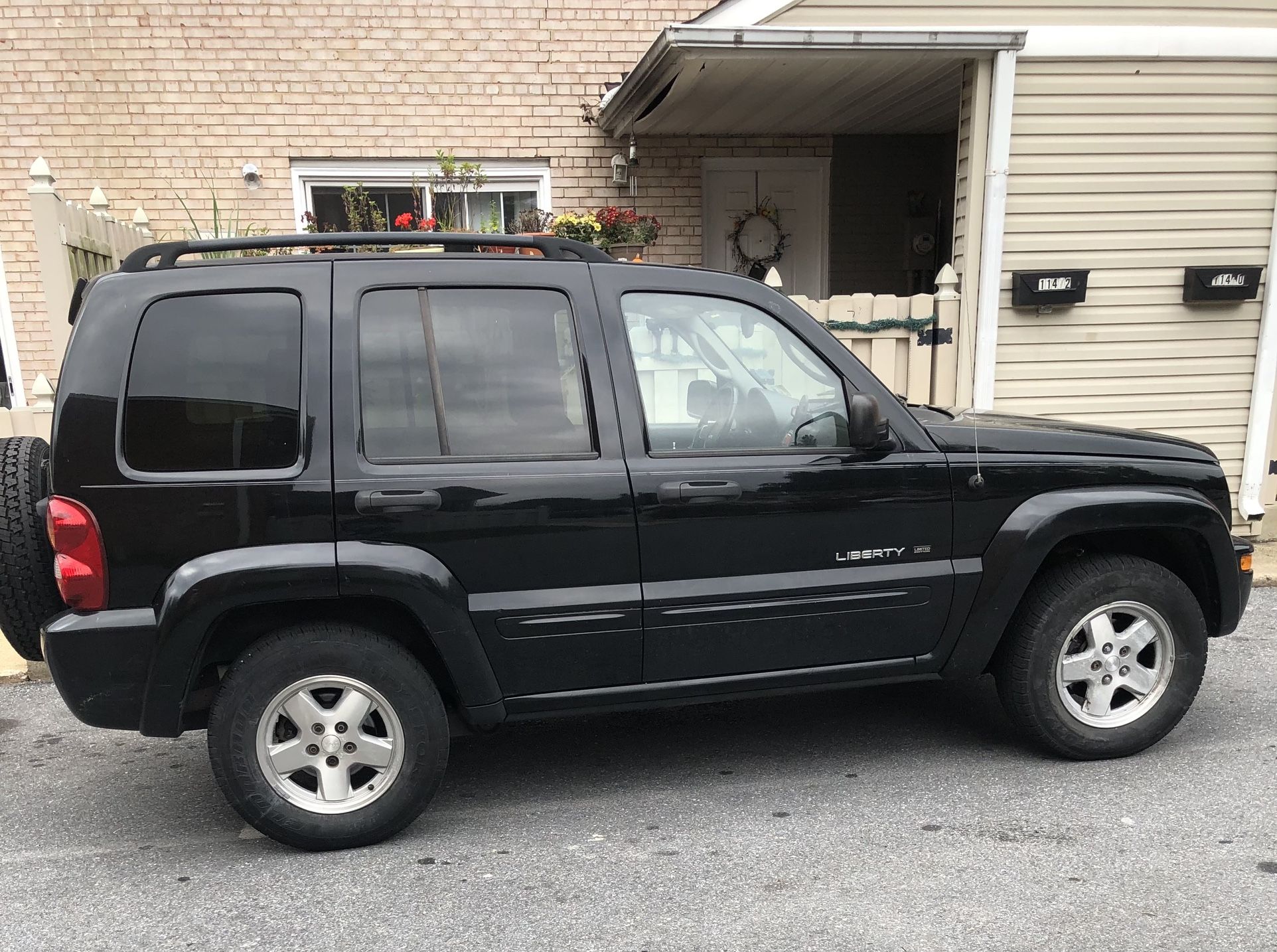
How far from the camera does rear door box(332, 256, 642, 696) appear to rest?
308 cm

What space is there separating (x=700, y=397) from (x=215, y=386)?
1590mm

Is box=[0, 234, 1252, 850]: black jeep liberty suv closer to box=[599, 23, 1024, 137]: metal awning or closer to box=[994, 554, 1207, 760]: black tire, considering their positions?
box=[994, 554, 1207, 760]: black tire

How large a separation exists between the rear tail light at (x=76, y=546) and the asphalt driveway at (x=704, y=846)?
98 centimetres

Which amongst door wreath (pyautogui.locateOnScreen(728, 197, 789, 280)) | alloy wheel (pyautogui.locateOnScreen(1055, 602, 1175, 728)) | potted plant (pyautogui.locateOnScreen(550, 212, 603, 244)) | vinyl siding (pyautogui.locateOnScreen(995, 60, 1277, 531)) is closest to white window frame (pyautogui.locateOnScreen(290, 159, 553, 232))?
potted plant (pyautogui.locateOnScreen(550, 212, 603, 244))

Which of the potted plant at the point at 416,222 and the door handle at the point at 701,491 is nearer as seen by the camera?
the door handle at the point at 701,491

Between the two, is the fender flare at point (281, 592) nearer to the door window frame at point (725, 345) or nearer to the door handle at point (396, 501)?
the door handle at point (396, 501)

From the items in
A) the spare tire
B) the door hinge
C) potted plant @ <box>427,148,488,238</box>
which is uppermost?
potted plant @ <box>427,148,488,238</box>

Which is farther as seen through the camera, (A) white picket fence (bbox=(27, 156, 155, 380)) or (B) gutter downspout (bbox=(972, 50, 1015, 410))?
(B) gutter downspout (bbox=(972, 50, 1015, 410))

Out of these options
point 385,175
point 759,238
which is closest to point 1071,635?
point 759,238

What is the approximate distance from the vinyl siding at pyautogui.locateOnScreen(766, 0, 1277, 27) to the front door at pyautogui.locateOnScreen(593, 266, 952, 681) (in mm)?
3752

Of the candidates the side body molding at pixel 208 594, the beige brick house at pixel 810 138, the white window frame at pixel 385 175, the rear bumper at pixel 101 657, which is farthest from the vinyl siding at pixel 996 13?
the rear bumper at pixel 101 657

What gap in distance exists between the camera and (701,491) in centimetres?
325

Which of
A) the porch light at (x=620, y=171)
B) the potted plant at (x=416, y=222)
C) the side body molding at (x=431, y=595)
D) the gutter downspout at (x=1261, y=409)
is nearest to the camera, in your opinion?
the side body molding at (x=431, y=595)

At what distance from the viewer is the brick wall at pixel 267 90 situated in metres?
7.45
